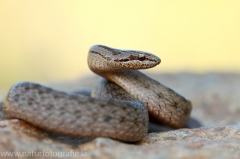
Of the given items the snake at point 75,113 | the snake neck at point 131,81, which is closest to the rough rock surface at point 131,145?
the snake at point 75,113

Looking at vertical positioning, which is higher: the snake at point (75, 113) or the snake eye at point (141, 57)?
the snake eye at point (141, 57)

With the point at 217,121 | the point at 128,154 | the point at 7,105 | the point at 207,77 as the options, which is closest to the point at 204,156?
the point at 128,154

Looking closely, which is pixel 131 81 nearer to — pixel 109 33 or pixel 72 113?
pixel 72 113

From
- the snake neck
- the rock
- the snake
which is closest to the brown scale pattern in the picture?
the snake

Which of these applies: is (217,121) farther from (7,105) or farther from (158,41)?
(158,41)

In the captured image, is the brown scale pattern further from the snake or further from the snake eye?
the snake eye

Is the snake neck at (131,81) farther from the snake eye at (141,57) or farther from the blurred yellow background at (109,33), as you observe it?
the blurred yellow background at (109,33)

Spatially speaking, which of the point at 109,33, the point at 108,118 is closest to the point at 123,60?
the point at 108,118
